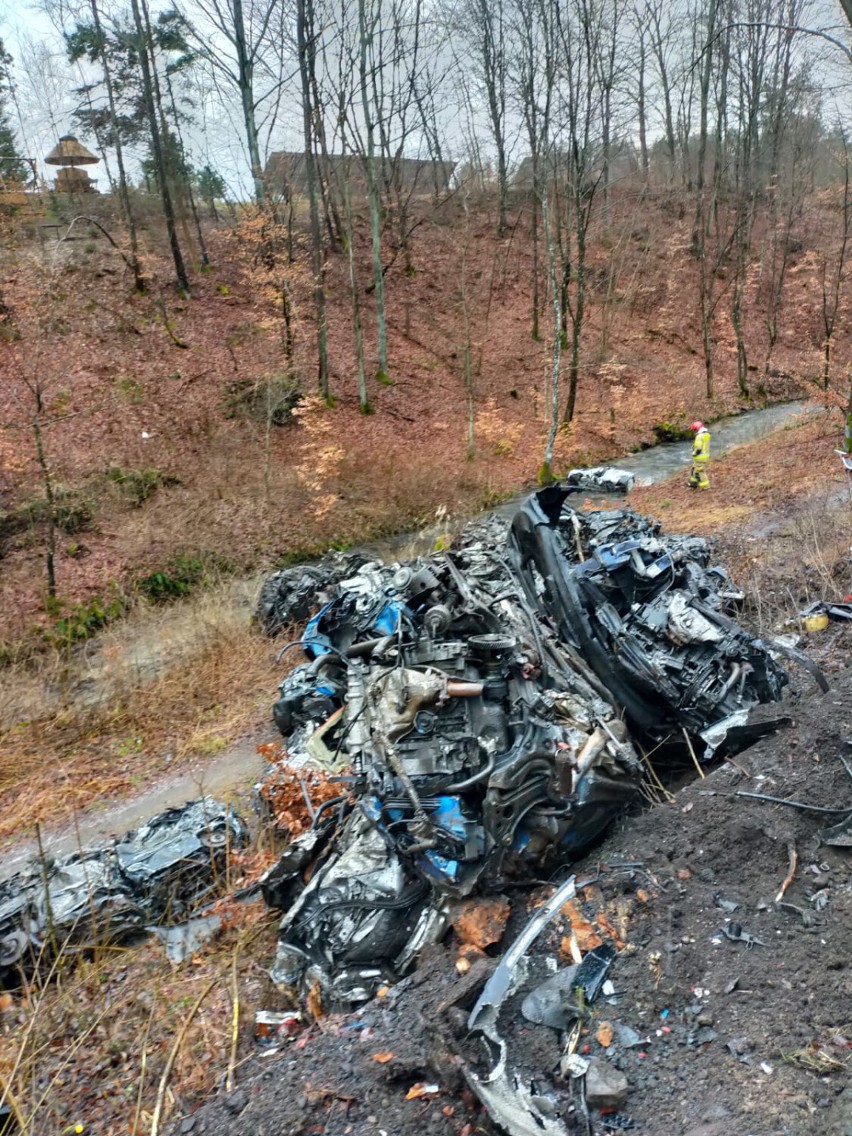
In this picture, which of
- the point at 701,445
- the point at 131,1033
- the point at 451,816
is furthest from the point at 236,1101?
the point at 701,445

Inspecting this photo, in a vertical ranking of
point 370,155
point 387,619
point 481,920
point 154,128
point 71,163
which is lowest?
point 481,920

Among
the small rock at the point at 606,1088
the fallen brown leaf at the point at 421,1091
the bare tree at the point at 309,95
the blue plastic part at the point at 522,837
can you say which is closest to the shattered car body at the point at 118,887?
the blue plastic part at the point at 522,837

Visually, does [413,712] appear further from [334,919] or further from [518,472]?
[518,472]

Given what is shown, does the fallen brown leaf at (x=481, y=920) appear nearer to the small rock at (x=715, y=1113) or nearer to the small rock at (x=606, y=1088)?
the small rock at (x=606, y=1088)

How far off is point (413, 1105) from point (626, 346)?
84.6 feet

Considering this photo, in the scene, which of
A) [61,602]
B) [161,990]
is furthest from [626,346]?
[161,990]

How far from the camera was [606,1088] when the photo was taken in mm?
2566

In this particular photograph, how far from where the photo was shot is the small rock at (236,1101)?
115 inches

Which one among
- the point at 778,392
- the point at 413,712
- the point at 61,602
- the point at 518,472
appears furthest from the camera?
the point at 778,392

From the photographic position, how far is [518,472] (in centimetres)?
1745

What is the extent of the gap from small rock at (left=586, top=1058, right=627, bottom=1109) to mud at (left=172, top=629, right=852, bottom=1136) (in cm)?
5

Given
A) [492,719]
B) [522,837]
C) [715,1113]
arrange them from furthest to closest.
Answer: [492,719] < [522,837] < [715,1113]

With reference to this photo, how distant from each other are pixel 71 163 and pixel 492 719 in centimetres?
3068

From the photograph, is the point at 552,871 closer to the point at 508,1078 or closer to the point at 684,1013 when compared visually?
the point at 684,1013
